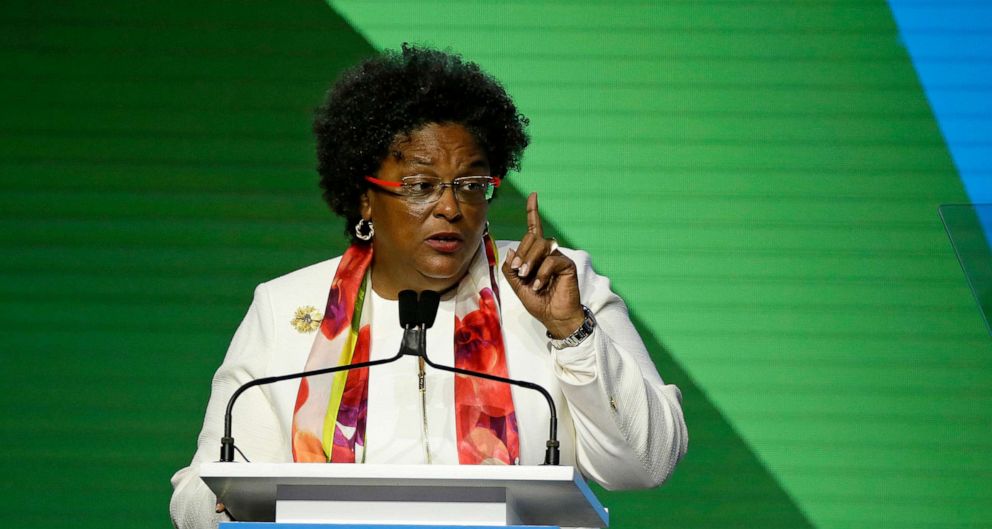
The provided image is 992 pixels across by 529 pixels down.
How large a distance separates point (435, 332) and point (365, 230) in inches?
12.4

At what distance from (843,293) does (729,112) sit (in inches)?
27.0

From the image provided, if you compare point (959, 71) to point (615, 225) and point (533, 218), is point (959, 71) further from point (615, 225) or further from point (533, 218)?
point (533, 218)

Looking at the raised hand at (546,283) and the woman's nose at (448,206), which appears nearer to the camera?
the raised hand at (546,283)

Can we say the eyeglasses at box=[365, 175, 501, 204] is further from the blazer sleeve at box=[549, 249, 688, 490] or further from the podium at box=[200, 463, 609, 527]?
the podium at box=[200, 463, 609, 527]

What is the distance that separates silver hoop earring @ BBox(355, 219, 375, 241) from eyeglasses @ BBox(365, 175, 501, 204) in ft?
0.85

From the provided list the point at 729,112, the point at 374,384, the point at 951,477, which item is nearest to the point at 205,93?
the point at 729,112

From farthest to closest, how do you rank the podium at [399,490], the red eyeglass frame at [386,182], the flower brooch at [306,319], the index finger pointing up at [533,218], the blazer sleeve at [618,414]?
the flower brooch at [306,319], the red eyeglass frame at [386,182], the index finger pointing up at [533,218], the blazer sleeve at [618,414], the podium at [399,490]

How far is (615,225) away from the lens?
480 cm

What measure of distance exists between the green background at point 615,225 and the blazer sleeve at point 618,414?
1706mm

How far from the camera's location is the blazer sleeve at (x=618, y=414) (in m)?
2.80

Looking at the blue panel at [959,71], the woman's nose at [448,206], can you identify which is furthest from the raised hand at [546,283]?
the blue panel at [959,71]

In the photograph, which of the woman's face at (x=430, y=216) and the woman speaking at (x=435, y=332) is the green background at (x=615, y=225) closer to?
the woman speaking at (x=435, y=332)

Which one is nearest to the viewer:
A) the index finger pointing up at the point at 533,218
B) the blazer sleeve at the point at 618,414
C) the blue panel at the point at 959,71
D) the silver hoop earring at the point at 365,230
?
the blazer sleeve at the point at 618,414

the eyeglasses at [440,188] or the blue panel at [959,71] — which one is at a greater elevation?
the blue panel at [959,71]
